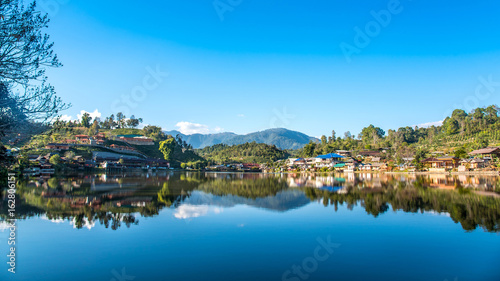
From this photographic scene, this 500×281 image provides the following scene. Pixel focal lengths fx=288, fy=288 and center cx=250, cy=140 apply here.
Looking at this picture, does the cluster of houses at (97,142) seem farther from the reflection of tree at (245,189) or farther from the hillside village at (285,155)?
the reflection of tree at (245,189)

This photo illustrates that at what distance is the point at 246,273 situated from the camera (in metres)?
7.52

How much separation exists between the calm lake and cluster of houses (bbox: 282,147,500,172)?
42664 millimetres

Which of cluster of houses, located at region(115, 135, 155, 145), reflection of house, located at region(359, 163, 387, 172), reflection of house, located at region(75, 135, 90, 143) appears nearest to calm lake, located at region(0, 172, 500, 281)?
reflection of house, located at region(359, 163, 387, 172)

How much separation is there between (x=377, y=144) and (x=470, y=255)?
345 feet

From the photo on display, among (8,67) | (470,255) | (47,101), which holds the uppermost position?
(8,67)

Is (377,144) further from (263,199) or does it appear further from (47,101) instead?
(47,101)

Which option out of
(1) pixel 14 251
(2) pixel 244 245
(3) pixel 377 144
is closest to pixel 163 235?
(2) pixel 244 245

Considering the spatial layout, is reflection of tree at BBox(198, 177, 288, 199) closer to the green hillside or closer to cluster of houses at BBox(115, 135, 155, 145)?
the green hillside

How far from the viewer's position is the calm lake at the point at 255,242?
7.67m

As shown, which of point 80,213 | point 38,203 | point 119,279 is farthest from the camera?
point 38,203

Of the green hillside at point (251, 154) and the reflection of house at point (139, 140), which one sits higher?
the reflection of house at point (139, 140)

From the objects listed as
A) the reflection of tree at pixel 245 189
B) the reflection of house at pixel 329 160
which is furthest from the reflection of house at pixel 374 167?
the reflection of tree at pixel 245 189

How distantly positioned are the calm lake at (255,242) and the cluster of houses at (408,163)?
4266cm

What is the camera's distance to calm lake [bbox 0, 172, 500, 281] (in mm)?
7668
